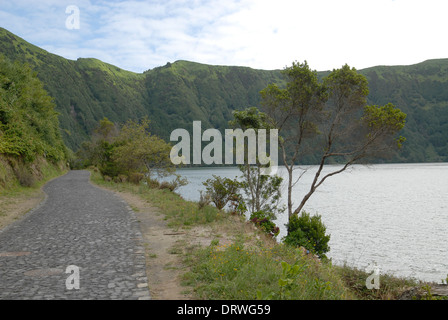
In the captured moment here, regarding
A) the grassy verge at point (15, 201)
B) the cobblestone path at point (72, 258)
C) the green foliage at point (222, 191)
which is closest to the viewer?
the cobblestone path at point (72, 258)

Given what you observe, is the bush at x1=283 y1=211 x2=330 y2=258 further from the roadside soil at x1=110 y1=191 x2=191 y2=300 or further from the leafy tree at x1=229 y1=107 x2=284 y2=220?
the roadside soil at x1=110 y1=191 x2=191 y2=300

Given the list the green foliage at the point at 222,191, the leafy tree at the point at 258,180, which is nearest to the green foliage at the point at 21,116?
the green foliage at the point at 222,191

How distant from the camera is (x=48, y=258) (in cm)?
698

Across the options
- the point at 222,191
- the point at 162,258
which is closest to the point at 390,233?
the point at 222,191

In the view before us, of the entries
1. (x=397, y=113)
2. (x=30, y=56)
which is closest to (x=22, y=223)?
(x=397, y=113)

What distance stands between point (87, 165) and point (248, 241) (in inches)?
2727

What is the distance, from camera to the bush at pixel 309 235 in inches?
601

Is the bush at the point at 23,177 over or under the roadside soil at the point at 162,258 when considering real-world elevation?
over

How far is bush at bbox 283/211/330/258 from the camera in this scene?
1527 cm

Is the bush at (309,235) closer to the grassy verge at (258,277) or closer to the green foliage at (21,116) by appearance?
the grassy verge at (258,277)

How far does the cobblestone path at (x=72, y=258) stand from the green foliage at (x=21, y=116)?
504 inches

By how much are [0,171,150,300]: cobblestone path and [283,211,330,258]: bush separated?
7.76m

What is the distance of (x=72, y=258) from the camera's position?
6980 millimetres

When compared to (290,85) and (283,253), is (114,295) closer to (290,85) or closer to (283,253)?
(283,253)
